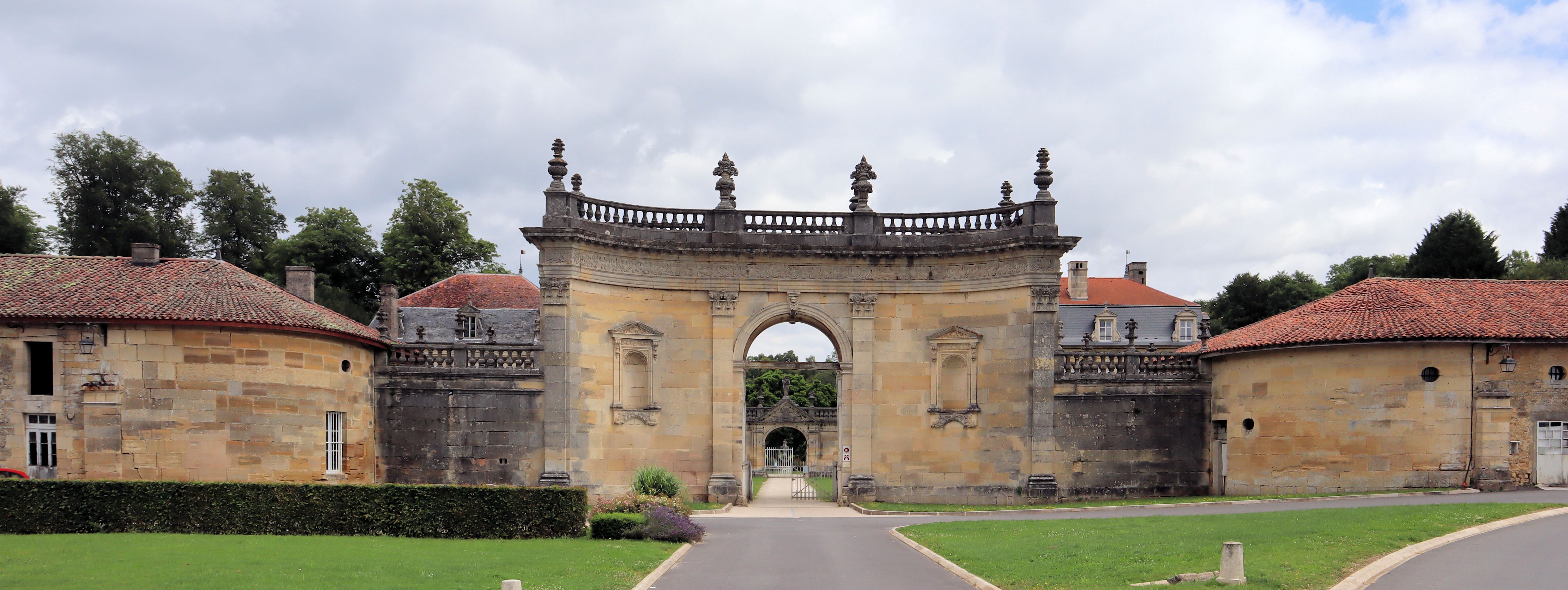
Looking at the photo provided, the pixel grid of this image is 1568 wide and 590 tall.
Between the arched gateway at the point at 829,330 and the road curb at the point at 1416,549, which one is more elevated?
the arched gateway at the point at 829,330

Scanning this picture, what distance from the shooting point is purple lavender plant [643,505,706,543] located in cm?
2022

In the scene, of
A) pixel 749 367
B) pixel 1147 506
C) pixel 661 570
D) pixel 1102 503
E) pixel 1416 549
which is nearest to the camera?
pixel 1416 549

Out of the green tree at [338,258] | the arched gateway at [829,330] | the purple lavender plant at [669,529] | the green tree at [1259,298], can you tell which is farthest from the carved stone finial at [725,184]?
the green tree at [1259,298]

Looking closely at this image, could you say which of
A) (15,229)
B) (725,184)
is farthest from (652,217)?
(15,229)

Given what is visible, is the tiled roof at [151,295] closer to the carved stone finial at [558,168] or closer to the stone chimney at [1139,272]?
the carved stone finial at [558,168]

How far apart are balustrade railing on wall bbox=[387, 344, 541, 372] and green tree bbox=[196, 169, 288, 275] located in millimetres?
30535

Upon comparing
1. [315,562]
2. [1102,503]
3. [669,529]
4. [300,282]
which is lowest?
[1102,503]

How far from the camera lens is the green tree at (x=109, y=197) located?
162 feet

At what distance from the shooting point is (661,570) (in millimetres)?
16203

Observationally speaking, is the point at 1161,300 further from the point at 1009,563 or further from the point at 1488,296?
the point at 1009,563

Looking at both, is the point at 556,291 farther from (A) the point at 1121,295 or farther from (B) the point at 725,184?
(A) the point at 1121,295

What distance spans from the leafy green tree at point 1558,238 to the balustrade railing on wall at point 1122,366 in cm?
3316

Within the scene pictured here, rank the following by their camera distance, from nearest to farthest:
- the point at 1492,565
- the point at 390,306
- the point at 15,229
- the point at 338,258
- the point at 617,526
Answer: the point at 1492,565 < the point at 617,526 < the point at 390,306 < the point at 15,229 < the point at 338,258

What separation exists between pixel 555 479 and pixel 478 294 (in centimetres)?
2386
